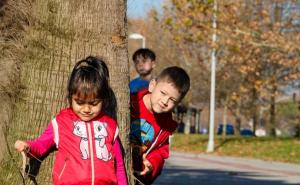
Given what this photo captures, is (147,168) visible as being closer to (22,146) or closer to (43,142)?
(43,142)

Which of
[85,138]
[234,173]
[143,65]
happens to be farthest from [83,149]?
[234,173]

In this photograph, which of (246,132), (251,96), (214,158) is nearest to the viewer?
(214,158)

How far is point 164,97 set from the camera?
5012 millimetres

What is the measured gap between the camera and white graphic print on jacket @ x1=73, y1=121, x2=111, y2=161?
4.23m

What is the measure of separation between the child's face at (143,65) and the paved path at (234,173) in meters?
7.11

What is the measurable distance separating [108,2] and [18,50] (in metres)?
0.69

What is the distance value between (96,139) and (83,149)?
0.10 metres

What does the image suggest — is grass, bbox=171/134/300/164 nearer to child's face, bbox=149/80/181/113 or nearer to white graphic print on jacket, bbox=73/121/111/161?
child's face, bbox=149/80/181/113

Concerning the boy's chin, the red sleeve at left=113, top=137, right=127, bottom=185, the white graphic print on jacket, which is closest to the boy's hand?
the boy's chin

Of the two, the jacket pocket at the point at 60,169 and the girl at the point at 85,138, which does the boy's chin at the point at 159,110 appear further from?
the jacket pocket at the point at 60,169

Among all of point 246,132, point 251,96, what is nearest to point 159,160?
point 251,96

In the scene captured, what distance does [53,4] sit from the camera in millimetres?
4992

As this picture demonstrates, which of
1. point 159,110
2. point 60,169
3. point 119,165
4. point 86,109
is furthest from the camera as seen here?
point 159,110

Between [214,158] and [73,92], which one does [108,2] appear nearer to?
[73,92]
